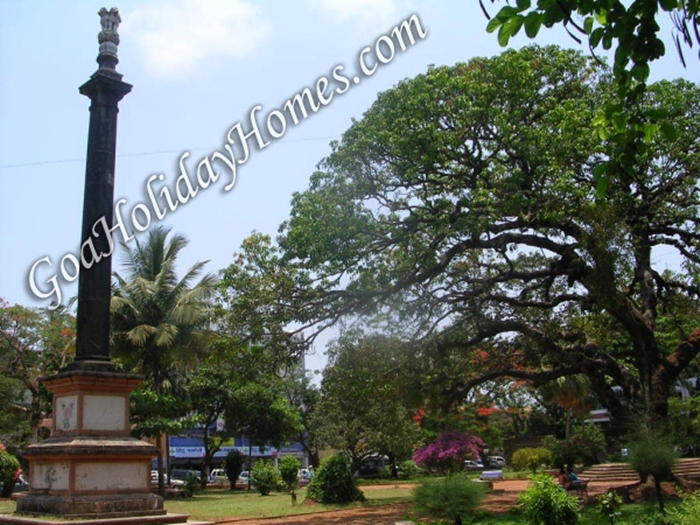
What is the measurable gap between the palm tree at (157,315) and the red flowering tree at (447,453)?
31.1 feet

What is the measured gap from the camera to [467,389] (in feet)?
64.9

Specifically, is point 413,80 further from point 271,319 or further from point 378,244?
point 271,319

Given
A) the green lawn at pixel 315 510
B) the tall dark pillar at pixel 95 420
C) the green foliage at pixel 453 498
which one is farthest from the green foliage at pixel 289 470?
the tall dark pillar at pixel 95 420

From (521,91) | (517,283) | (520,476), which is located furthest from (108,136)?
(520,476)

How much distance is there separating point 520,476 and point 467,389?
1839 cm

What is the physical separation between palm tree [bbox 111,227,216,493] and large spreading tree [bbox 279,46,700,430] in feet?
39.2

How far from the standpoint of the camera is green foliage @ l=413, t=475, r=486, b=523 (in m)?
13.6

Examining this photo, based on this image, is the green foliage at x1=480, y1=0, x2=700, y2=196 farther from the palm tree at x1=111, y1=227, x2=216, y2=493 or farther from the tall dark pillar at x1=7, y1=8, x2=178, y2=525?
the palm tree at x1=111, y1=227, x2=216, y2=493

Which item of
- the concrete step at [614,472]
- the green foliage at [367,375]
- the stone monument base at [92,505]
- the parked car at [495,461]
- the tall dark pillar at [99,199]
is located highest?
the tall dark pillar at [99,199]

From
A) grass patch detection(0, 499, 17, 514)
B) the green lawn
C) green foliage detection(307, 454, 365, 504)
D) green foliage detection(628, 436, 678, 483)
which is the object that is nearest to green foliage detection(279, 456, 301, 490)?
the green lawn

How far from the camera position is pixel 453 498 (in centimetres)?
1359

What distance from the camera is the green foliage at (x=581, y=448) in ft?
106

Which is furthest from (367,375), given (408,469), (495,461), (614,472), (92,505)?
(495,461)

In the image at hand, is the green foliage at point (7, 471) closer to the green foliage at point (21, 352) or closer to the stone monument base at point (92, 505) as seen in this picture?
the green foliage at point (21, 352)
